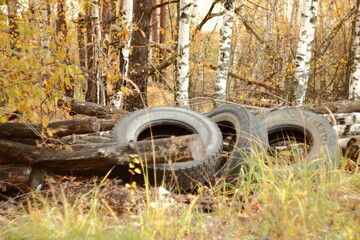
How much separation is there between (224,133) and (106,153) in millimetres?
2552

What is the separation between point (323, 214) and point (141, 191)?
207 cm

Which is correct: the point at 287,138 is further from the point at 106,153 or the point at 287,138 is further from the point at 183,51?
the point at 183,51

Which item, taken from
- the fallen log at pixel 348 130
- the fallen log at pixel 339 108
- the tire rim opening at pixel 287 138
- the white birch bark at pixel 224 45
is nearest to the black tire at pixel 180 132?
the tire rim opening at pixel 287 138

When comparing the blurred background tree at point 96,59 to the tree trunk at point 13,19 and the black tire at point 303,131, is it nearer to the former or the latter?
the tree trunk at point 13,19

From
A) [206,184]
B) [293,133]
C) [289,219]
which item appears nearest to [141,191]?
[206,184]

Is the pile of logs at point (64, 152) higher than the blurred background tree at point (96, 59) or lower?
lower

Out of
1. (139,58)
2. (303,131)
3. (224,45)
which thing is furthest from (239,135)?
(139,58)

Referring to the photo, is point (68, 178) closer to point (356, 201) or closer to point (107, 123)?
point (107, 123)

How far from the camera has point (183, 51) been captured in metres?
8.62

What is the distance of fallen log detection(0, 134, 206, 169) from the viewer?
3.74 m

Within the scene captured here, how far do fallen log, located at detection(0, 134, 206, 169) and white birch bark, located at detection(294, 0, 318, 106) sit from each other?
6.25 meters

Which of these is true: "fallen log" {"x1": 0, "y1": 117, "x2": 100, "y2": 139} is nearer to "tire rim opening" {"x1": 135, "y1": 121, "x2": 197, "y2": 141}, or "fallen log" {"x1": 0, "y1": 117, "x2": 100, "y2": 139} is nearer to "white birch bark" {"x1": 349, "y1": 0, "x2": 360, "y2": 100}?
"tire rim opening" {"x1": 135, "y1": 121, "x2": 197, "y2": 141}

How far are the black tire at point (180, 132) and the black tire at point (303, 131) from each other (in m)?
0.82

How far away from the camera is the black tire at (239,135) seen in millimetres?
4609
